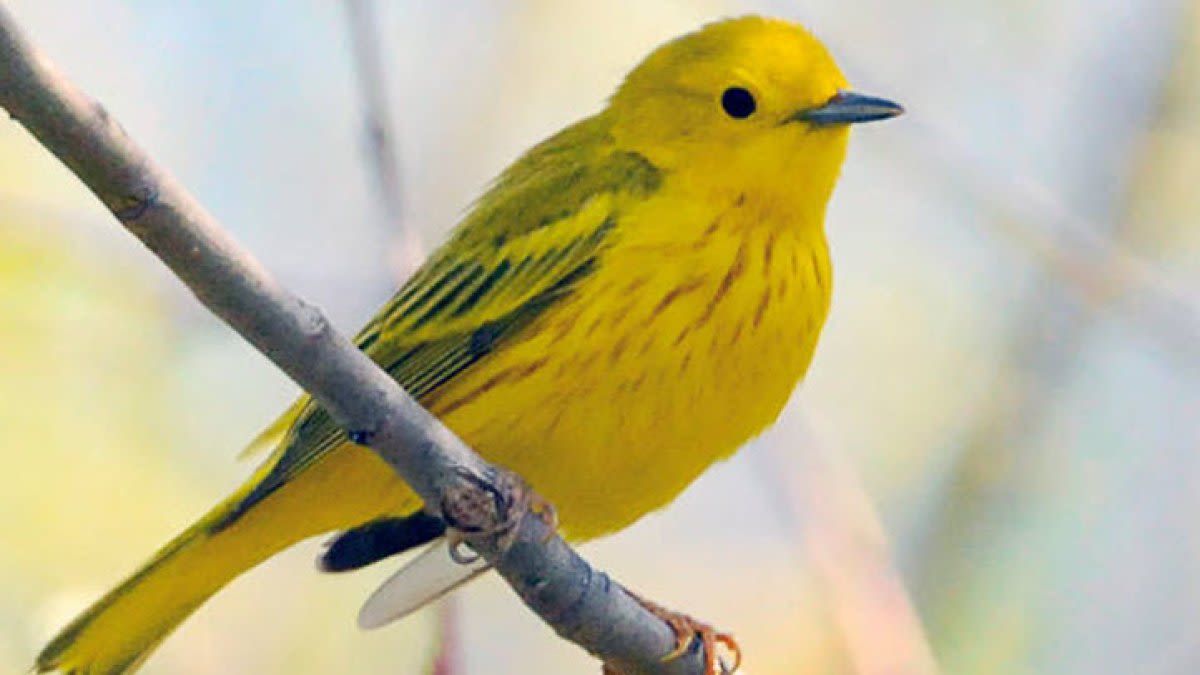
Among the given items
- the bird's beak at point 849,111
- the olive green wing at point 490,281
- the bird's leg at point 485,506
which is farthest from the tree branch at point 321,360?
the bird's beak at point 849,111

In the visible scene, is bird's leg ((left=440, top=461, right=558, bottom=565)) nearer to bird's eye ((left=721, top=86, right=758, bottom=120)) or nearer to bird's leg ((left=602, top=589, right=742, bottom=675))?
bird's leg ((left=602, top=589, right=742, bottom=675))

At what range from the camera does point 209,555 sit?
416 cm

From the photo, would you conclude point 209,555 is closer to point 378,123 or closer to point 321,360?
point 378,123

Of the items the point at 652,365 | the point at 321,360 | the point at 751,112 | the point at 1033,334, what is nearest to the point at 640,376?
the point at 652,365

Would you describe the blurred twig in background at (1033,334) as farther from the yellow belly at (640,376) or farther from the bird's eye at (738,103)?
the yellow belly at (640,376)

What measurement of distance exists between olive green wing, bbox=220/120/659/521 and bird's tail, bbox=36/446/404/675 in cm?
10

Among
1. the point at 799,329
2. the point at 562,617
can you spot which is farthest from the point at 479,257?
the point at 562,617

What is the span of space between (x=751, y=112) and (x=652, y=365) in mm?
905

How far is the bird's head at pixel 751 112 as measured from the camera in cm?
430

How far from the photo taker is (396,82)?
6922mm

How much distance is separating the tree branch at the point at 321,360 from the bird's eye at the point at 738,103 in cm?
151

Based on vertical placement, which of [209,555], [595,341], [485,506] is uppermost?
[209,555]

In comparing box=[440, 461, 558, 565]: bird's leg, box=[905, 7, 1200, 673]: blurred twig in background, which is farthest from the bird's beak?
box=[440, 461, 558, 565]: bird's leg

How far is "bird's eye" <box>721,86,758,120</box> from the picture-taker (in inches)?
175
